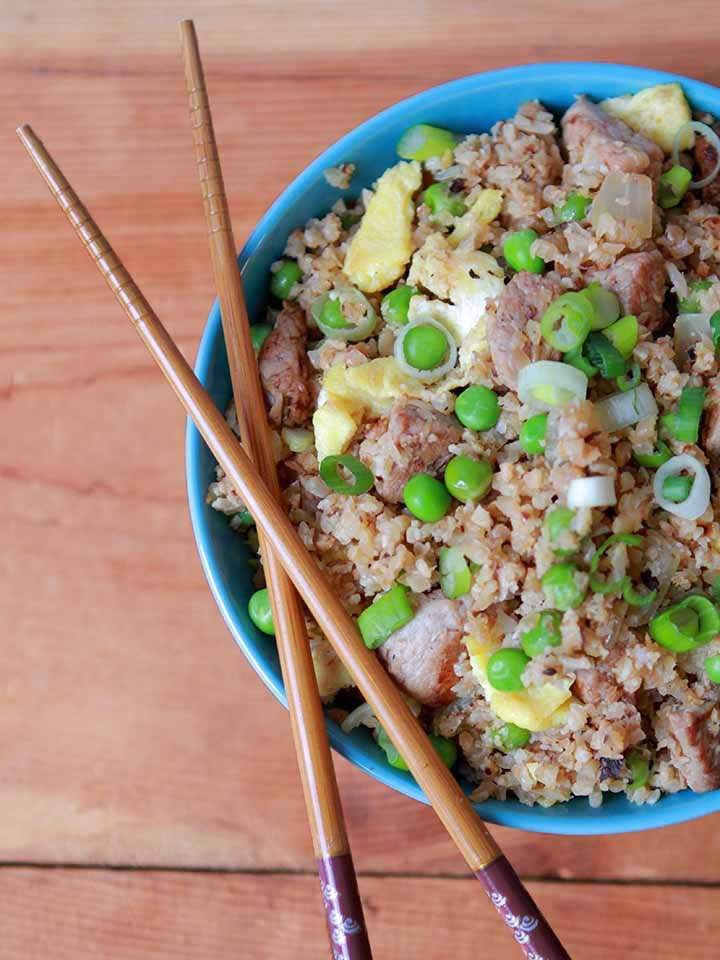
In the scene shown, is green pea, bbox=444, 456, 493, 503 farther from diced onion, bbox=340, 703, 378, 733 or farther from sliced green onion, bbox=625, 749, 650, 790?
sliced green onion, bbox=625, 749, 650, 790

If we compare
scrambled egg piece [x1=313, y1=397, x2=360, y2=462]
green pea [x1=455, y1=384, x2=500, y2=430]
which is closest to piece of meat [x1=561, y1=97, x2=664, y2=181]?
green pea [x1=455, y1=384, x2=500, y2=430]

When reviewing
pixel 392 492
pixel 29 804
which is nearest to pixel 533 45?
pixel 392 492

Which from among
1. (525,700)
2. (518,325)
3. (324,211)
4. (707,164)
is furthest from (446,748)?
(707,164)

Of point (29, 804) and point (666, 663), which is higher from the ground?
point (666, 663)

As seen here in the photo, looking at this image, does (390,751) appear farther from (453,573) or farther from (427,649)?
(453,573)

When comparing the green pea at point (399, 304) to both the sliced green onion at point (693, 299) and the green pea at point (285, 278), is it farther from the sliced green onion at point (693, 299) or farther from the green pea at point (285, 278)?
the sliced green onion at point (693, 299)

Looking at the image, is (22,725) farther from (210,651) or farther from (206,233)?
(206,233)

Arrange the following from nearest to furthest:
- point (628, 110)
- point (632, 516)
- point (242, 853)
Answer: point (632, 516) < point (628, 110) < point (242, 853)
